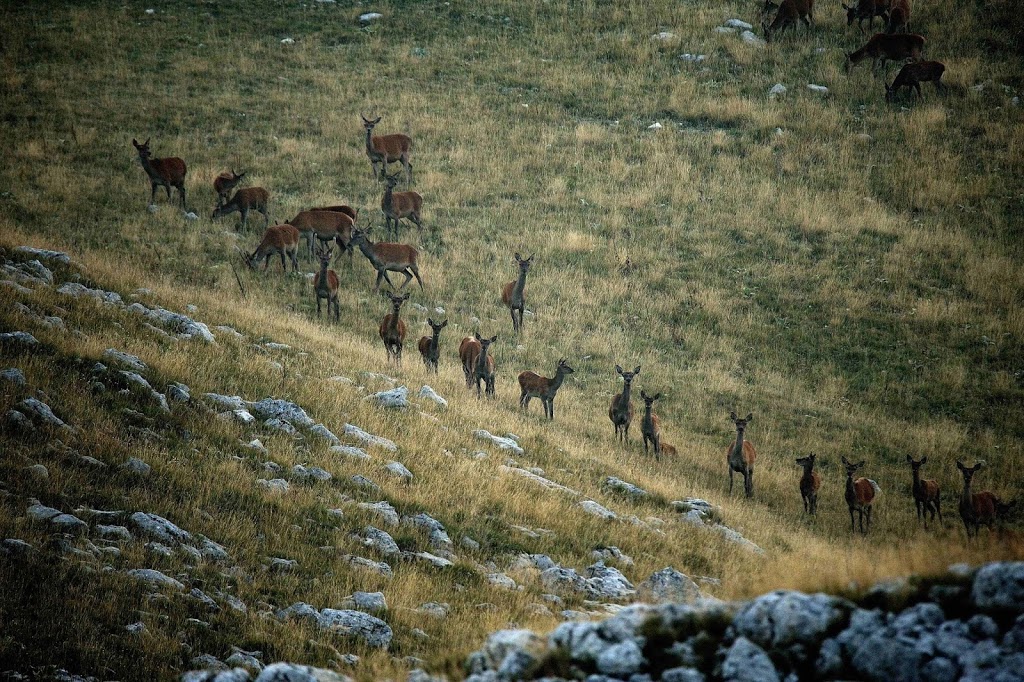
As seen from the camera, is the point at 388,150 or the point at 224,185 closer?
the point at 224,185

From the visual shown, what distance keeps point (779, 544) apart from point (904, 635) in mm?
8626

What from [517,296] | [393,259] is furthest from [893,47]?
[393,259]

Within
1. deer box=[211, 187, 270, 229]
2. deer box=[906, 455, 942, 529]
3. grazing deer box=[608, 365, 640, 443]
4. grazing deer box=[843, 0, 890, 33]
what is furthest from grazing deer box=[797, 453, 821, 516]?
grazing deer box=[843, 0, 890, 33]

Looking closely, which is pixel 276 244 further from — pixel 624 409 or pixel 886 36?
pixel 886 36

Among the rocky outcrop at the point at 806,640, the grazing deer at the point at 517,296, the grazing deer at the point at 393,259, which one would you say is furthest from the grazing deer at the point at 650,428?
the rocky outcrop at the point at 806,640

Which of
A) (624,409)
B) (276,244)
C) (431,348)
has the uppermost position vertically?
(276,244)

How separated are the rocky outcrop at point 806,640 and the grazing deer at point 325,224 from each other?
61.8ft

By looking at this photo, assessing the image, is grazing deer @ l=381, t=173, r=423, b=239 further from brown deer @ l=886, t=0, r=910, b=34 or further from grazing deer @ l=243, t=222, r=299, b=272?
brown deer @ l=886, t=0, r=910, b=34

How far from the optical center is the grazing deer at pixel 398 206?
82.5 feet

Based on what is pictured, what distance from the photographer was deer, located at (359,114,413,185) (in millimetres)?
27891

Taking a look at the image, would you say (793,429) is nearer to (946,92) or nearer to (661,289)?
(661,289)

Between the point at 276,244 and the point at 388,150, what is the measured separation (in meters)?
6.95

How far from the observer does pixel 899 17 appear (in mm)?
34594

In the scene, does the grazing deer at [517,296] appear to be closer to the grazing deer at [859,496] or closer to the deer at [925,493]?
the grazing deer at [859,496]
